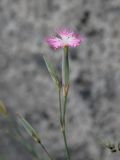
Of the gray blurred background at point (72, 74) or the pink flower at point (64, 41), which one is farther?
the gray blurred background at point (72, 74)

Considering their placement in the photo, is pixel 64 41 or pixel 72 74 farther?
pixel 72 74

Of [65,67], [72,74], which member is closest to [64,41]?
[65,67]

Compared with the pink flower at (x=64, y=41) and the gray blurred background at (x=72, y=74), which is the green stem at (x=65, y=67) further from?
the gray blurred background at (x=72, y=74)

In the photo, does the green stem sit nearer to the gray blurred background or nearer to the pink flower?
the pink flower

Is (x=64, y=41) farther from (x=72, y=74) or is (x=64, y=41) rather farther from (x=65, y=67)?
(x=72, y=74)

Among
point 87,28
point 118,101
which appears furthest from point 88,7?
point 118,101

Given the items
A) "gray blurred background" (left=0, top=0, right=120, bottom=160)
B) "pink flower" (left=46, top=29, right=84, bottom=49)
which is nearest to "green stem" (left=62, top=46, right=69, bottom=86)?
"pink flower" (left=46, top=29, right=84, bottom=49)

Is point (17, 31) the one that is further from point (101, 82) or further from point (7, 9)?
point (101, 82)

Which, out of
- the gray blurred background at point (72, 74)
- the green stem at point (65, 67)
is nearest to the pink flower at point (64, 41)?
the green stem at point (65, 67)
